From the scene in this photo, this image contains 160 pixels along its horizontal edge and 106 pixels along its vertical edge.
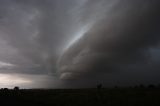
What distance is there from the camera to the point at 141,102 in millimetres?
52219

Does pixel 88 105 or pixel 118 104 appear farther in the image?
pixel 88 105

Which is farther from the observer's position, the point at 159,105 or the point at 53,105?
the point at 53,105

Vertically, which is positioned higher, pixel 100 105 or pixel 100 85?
pixel 100 85

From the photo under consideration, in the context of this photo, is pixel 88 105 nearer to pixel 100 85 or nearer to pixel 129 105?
pixel 129 105

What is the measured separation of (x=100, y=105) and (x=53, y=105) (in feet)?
48.3

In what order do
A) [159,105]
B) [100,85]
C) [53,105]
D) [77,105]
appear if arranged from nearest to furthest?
[159,105] < [77,105] < [53,105] < [100,85]

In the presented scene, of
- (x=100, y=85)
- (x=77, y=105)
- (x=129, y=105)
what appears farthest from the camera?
(x=100, y=85)

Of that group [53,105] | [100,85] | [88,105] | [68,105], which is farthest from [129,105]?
[100,85]

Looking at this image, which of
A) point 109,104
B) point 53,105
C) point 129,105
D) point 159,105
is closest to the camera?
point 159,105

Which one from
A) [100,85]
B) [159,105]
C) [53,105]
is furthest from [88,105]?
[100,85]

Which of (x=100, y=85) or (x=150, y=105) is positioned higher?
(x=100, y=85)

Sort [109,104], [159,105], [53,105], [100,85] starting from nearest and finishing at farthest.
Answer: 1. [159,105]
2. [109,104]
3. [53,105]
4. [100,85]

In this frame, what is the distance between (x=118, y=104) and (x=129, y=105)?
3324 millimetres

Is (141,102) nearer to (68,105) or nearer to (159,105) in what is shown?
(159,105)
